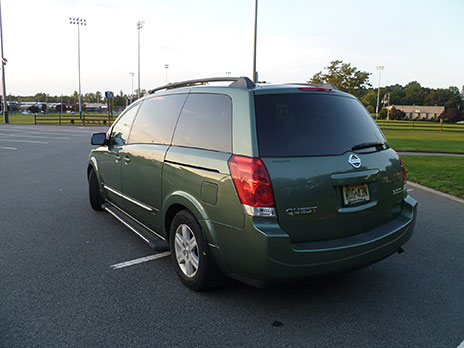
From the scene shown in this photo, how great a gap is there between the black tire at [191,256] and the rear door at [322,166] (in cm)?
78

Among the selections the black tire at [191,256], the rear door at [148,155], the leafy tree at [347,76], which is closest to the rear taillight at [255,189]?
the black tire at [191,256]

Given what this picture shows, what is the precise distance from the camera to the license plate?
9.80 ft

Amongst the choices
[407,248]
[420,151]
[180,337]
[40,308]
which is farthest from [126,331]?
[420,151]

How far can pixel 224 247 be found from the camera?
2990 millimetres

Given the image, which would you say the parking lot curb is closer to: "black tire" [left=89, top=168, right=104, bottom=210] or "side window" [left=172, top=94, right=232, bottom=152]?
"side window" [left=172, top=94, right=232, bottom=152]

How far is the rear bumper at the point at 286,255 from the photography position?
2.73 metres

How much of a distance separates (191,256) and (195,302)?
1.28 ft

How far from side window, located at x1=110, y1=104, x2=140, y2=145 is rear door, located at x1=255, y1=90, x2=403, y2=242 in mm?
2322

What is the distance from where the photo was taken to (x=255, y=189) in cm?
277

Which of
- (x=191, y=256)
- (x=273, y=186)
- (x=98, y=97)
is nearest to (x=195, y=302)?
(x=191, y=256)

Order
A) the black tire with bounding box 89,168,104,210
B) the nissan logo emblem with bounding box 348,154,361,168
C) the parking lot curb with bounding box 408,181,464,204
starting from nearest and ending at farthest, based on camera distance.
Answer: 1. the nissan logo emblem with bounding box 348,154,361,168
2. the black tire with bounding box 89,168,104,210
3. the parking lot curb with bounding box 408,181,464,204

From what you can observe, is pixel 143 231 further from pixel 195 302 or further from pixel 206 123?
pixel 206 123

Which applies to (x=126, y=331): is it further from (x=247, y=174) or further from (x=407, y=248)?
(x=407, y=248)

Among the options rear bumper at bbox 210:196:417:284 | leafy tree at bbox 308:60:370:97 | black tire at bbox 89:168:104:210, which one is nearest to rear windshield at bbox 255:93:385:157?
rear bumper at bbox 210:196:417:284
